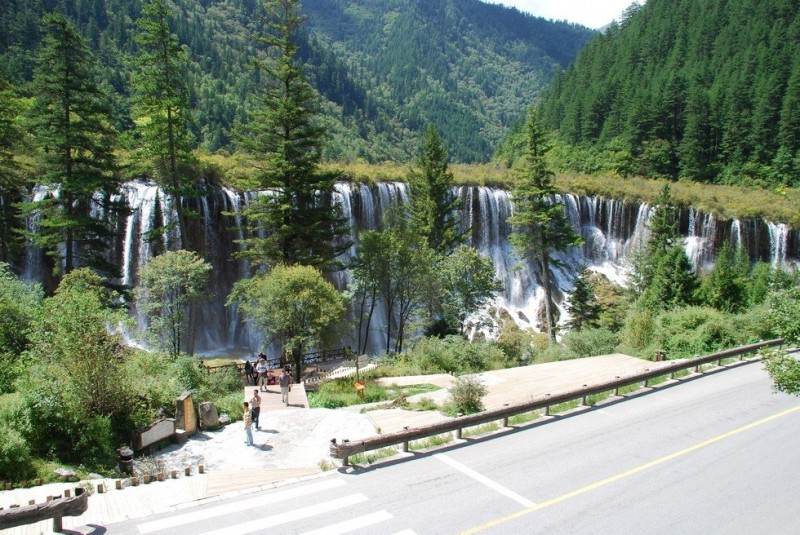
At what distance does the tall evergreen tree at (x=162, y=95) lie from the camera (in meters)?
23.6

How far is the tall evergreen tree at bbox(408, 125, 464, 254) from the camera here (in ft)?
119

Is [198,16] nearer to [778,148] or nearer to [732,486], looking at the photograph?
[778,148]

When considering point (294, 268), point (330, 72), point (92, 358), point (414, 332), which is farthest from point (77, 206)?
point (330, 72)

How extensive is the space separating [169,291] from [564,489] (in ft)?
64.4

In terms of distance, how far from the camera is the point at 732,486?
9.16 meters

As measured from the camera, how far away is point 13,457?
9.94 meters

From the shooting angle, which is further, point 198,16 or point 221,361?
point 198,16

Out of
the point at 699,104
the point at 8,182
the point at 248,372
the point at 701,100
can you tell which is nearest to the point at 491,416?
the point at 248,372

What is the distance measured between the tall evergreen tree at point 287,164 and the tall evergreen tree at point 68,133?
21.6ft

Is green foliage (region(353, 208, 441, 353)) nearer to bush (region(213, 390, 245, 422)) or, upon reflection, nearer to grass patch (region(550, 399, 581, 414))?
bush (region(213, 390, 245, 422))

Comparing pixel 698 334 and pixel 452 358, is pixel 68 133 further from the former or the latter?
pixel 698 334

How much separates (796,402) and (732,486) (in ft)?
23.0

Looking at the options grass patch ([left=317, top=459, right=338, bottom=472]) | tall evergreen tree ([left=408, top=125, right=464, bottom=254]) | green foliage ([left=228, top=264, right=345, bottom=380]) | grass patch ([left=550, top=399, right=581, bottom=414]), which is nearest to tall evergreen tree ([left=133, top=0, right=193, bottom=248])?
green foliage ([left=228, top=264, right=345, bottom=380])

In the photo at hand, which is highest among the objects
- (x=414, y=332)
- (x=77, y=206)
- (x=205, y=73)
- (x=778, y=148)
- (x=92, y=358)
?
(x=205, y=73)
